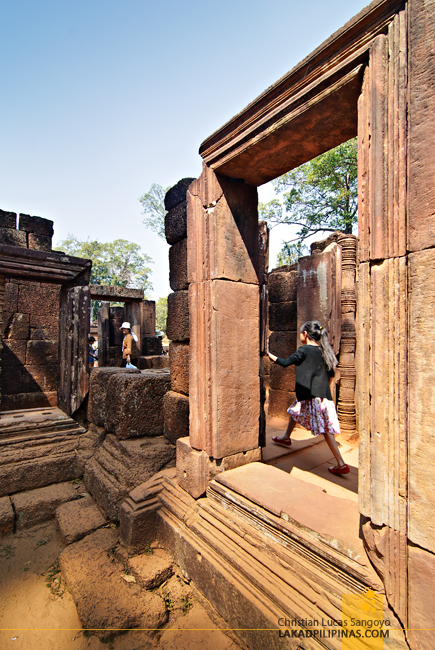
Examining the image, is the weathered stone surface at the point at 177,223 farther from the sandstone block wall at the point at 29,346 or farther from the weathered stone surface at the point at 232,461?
the sandstone block wall at the point at 29,346

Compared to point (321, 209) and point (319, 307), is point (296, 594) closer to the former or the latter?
point (319, 307)

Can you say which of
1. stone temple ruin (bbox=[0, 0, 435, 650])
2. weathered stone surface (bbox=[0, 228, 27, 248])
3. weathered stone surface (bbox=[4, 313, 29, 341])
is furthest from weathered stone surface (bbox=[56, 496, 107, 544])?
weathered stone surface (bbox=[0, 228, 27, 248])

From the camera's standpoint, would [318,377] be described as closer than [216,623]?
No

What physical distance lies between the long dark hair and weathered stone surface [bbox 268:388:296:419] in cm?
196

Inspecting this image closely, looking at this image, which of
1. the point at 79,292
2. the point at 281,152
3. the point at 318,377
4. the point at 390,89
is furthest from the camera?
the point at 79,292

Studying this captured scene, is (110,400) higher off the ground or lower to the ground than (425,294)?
lower

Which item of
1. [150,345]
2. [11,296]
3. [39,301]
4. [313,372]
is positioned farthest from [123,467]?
[150,345]

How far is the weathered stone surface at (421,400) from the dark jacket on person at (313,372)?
1879 millimetres

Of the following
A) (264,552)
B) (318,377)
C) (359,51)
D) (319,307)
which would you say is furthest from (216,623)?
(319,307)

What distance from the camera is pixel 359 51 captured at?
1.55m

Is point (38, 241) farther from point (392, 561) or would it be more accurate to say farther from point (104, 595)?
point (392, 561)

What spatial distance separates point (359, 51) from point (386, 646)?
8.56 feet

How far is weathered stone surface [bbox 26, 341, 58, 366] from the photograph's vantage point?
5.98m

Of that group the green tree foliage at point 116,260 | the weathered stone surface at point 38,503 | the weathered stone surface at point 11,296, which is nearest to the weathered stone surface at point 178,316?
the weathered stone surface at point 38,503
